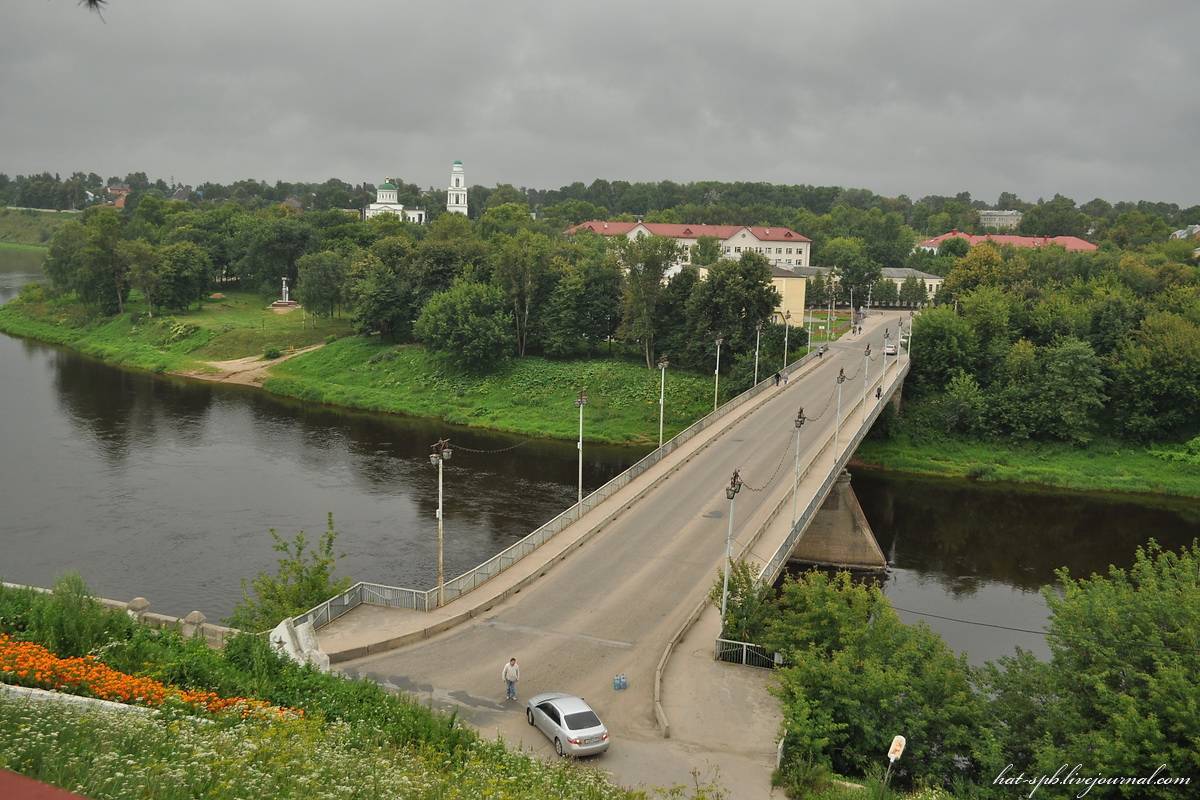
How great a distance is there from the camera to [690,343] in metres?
73.5

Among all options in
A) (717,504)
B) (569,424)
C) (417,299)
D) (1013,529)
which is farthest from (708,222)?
(717,504)

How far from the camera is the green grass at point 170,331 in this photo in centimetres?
8922

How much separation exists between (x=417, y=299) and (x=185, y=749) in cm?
7539

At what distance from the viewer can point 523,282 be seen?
265 feet

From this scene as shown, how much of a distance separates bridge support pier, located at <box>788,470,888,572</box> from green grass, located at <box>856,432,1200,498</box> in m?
20.0

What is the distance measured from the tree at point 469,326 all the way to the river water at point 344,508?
Result: 821cm

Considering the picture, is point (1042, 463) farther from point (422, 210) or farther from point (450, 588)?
point (422, 210)

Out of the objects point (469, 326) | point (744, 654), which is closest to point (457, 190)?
point (469, 326)

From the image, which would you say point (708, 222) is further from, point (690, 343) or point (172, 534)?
point (172, 534)

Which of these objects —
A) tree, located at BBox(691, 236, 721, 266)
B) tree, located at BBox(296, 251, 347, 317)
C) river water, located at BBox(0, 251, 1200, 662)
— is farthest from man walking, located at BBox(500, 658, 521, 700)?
tree, located at BBox(691, 236, 721, 266)

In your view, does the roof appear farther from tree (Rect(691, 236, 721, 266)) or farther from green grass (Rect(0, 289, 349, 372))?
green grass (Rect(0, 289, 349, 372))

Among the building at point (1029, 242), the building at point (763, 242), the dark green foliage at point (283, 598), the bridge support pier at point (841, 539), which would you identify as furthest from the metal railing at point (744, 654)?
the building at point (1029, 242)

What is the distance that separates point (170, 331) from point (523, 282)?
38.0m

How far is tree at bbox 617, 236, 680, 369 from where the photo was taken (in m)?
74.6
